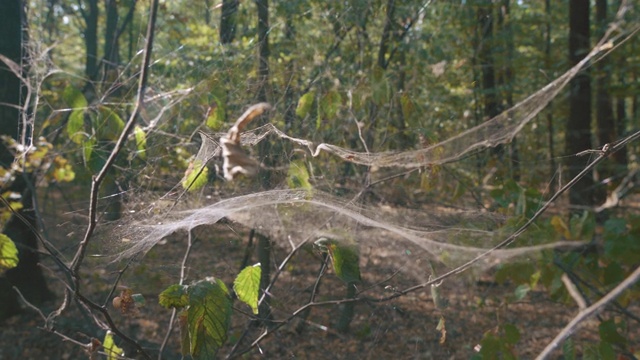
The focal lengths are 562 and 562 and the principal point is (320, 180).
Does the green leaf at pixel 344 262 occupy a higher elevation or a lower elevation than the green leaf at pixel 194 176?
lower

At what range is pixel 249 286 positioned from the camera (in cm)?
197

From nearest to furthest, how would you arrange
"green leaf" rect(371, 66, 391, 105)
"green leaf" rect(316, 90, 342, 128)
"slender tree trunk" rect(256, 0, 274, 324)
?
"green leaf" rect(316, 90, 342, 128), "green leaf" rect(371, 66, 391, 105), "slender tree trunk" rect(256, 0, 274, 324)

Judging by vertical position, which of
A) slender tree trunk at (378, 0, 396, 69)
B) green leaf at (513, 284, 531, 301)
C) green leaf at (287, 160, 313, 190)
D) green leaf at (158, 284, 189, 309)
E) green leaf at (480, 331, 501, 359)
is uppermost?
slender tree trunk at (378, 0, 396, 69)

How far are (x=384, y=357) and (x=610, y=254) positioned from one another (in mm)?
2481

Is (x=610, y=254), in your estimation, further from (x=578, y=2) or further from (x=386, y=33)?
(x=578, y=2)

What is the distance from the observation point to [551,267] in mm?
3756

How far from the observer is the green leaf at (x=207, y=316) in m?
1.72

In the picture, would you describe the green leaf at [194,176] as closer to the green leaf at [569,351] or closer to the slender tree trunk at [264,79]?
the slender tree trunk at [264,79]

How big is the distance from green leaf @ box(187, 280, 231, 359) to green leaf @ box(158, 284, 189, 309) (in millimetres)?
40

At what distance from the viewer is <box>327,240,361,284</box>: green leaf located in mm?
2126

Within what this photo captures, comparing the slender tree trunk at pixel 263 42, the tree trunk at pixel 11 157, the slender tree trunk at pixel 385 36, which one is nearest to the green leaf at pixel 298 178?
the slender tree trunk at pixel 263 42

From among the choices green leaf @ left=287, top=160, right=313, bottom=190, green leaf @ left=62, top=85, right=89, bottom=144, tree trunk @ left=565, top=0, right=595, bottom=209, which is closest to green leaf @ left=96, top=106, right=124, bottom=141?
green leaf @ left=62, top=85, right=89, bottom=144

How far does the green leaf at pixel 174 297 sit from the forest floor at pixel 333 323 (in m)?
2.35

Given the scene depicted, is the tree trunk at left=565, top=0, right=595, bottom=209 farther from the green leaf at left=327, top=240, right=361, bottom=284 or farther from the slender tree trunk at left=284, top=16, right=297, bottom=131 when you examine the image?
the green leaf at left=327, top=240, right=361, bottom=284
